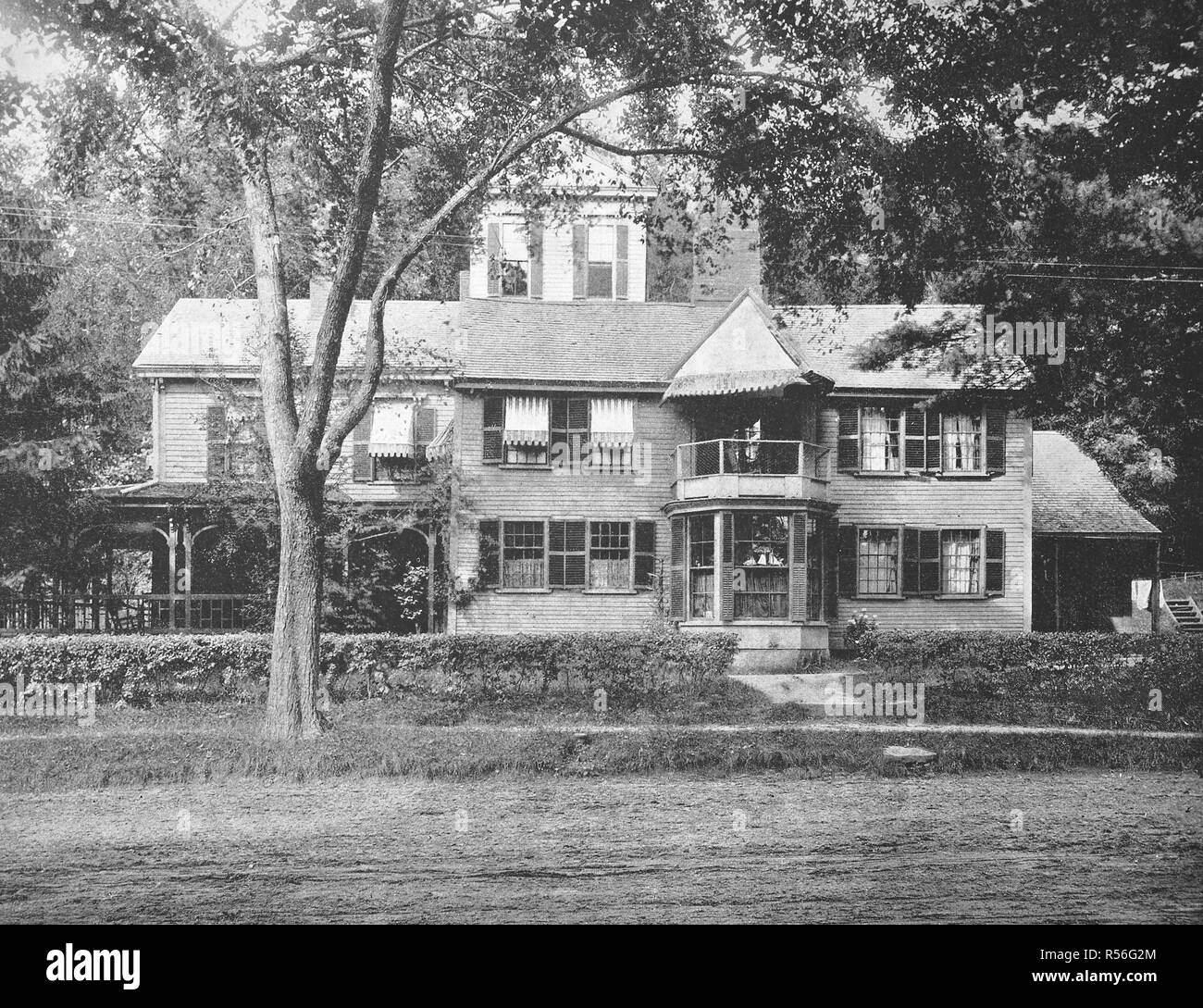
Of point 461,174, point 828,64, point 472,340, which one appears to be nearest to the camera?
point 828,64

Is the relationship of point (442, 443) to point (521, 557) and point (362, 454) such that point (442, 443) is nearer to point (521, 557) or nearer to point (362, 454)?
point (362, 454)

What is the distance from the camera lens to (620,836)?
8.26m

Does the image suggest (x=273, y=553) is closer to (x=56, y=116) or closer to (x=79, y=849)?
(x=56, y=116)

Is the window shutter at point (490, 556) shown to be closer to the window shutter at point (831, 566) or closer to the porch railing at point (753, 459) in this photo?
the porch railing at point (753, 459)

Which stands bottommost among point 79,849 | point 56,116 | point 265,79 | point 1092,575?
point 79,849

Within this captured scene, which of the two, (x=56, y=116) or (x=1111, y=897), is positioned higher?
(x=56, y=116)

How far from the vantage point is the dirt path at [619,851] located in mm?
6723

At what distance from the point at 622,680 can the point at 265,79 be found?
29.3 feet

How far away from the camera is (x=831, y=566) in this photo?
21.8m

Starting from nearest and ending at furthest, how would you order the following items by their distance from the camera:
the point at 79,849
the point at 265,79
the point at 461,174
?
the point at 79,849 → the point at 265,79 → the point at 461,174

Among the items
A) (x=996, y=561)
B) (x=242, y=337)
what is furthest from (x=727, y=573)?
(x=242, y=337)

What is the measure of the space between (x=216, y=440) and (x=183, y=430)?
241cm

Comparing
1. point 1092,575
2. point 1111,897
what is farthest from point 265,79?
point 1092,575

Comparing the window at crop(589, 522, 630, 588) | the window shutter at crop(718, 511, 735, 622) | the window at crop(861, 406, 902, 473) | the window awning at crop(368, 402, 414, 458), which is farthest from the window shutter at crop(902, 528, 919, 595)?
the window awning at crop(368, 402, 414, 458)
